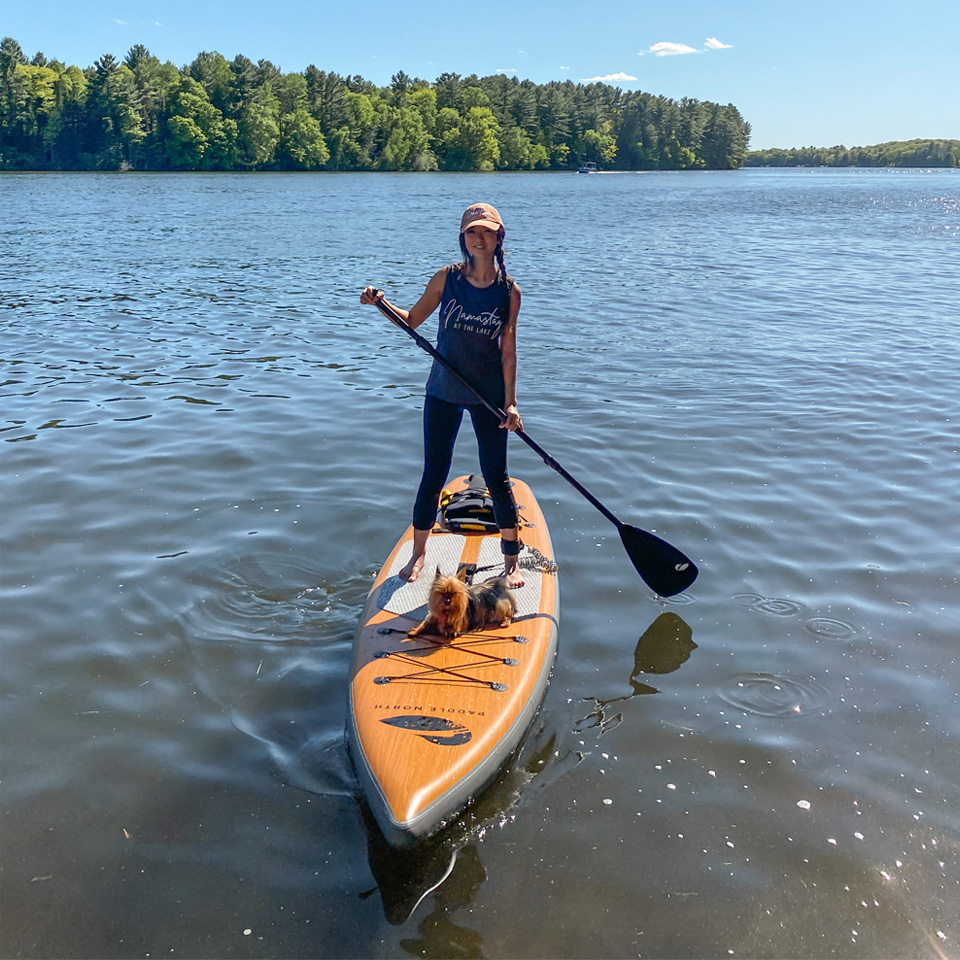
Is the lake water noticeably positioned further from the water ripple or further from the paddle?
the paddle

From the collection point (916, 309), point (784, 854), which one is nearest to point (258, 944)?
point (784, 854)

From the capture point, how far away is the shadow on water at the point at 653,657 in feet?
17.0

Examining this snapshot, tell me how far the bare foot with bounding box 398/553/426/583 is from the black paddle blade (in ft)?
5.50

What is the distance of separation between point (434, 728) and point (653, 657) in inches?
79.9

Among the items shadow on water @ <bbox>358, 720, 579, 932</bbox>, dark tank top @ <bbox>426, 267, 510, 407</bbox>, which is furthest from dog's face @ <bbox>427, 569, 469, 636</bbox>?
dark tank top @ <bbox>426, 267, 510, 407</bbox>

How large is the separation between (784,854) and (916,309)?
1693 centimetres

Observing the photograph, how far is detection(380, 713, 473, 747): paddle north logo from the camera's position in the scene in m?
4.38

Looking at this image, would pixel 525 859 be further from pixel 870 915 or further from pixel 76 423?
pixel 76 423

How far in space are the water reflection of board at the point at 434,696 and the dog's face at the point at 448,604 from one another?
0.10m

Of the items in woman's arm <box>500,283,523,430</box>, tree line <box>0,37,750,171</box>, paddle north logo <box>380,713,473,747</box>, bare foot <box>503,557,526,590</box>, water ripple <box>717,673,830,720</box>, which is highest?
tree line <box>0,37,750,171</box>

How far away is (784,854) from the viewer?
13.7 feet

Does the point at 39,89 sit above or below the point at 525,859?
above

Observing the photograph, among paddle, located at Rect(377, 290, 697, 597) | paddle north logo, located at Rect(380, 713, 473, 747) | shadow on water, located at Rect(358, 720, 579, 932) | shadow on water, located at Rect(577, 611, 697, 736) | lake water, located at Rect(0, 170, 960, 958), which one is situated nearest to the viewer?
shadow on water, located at Rect(358, 720, 579, 932)

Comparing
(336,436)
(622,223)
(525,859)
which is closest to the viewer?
(525,859)
